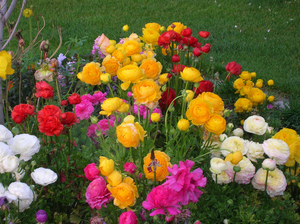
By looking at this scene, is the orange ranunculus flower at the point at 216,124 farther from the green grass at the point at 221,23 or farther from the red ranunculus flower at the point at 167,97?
the green grass at the point at 221,23

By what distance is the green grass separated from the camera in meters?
3.96

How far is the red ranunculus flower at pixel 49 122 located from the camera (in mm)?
1397

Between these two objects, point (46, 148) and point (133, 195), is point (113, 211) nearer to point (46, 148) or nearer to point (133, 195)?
point (133, 195)

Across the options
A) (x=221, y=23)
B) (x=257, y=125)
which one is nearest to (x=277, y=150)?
(x=257, y=125)

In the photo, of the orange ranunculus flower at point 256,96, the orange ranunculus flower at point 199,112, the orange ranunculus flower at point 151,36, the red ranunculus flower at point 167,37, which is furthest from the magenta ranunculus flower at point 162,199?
the orange ranunculus flower at point 256,96

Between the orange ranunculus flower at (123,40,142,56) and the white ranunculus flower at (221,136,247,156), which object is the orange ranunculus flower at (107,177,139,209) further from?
the orange ranunculus flower at (123,40,142,56)

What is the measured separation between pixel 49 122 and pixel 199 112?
2.12ft

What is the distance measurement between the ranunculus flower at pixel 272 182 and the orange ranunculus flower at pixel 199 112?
0.37m

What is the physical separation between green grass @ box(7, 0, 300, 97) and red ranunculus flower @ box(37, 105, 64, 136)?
8.31 ft

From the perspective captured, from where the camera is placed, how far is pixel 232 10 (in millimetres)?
5734

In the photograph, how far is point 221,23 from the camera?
5.17 meters

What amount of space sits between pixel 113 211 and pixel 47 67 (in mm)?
879

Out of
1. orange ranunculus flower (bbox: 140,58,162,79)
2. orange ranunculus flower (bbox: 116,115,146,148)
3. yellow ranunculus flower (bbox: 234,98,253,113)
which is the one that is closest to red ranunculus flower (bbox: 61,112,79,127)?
orange ranunculus flower (bbox: 116,115,146,148)

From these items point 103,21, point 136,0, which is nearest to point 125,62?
point 103,21
